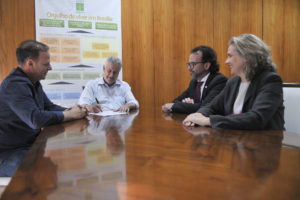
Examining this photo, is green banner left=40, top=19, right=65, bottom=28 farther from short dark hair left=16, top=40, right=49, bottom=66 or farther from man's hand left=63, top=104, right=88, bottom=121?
man's hand left=63, top=104, right=88, bottom=121

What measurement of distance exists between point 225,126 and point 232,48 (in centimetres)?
75

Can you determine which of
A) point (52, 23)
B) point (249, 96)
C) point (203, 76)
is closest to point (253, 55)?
point (249, 96)

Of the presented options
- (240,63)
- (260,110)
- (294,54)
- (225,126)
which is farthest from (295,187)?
(294,54)

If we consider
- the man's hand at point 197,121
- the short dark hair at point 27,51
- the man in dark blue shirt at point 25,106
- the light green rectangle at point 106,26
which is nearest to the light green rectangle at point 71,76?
the light green rectangle at point 106,26

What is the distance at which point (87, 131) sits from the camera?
144 centimetres

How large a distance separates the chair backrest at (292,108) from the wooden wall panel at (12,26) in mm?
3540

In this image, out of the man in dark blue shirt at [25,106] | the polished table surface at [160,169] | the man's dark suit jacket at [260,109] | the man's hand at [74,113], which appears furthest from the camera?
the man's hand at [74,113]

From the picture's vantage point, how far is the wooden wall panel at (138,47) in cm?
406

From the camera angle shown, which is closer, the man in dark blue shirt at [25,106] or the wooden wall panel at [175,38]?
the man in dark blue shirt at [25,106]

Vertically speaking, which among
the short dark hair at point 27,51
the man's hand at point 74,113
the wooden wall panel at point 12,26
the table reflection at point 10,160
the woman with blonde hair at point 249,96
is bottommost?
the table reflection at point 10,160

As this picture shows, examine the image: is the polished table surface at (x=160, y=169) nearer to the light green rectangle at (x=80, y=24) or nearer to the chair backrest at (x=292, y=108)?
the chair backrest at (x=292, y=108)

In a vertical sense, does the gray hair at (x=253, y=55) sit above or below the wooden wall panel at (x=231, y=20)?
below

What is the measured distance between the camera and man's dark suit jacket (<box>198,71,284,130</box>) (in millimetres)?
1429

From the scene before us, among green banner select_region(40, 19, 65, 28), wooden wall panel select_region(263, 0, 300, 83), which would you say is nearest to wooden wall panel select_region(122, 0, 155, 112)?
green banner select_region(40, 19, 65, 28)
